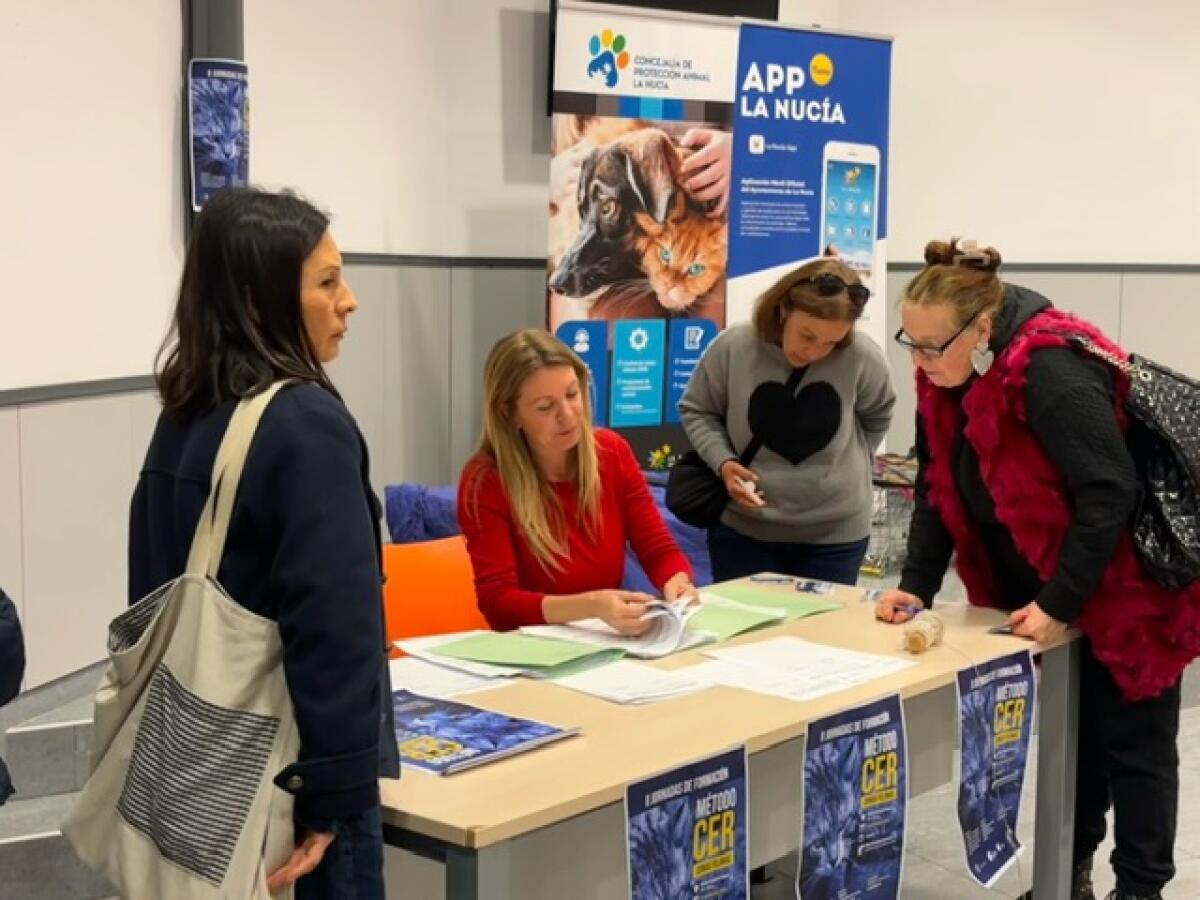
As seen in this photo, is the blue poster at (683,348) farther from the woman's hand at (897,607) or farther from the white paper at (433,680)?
the white paper at (433,680)

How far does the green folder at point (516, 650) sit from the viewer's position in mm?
2521

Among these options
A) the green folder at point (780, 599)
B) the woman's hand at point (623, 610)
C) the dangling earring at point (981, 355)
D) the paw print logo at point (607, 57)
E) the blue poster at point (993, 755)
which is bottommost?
the blue poster at point (993, 755)

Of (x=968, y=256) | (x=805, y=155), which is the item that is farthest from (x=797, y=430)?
(x=805, y=155)

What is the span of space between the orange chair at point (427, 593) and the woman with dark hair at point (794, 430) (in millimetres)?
599

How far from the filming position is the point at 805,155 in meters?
5.43

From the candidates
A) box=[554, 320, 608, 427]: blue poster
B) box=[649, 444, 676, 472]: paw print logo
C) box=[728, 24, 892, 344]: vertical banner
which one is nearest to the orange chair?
box=[554, 320, 608, 427]: blue poster

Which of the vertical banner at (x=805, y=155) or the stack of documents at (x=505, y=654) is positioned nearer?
the stack of documents at (x=505, y=654)

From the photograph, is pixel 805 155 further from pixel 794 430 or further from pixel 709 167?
pixel 794 430

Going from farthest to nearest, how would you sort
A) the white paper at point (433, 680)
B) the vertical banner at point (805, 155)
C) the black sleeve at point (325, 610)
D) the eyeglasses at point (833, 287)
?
the vertical banner at point (805, 155)
the eyeglasses at point (833, 287)
the white paper at point (433, 680)
the black sleeve at point (325, 610)

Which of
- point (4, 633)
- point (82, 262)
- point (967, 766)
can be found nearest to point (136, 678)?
point (4, 633)

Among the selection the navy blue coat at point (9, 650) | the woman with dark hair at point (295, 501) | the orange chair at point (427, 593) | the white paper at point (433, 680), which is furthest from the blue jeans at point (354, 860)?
the orange chair at point (427, 593)

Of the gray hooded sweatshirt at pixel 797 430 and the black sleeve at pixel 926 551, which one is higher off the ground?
the gray hooded sweatshirt at pixel 797 430

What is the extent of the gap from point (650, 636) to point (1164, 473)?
36.2 inches

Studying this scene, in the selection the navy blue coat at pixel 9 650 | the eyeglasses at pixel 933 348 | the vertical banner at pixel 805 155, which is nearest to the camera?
the navy blue coat at pixel 9 650
